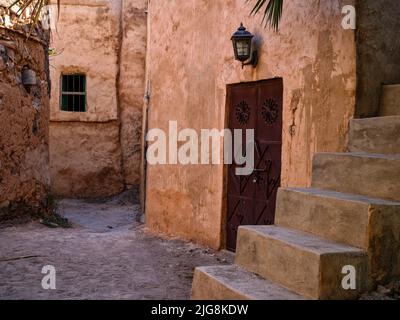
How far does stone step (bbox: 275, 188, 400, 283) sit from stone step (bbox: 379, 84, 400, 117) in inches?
48.5

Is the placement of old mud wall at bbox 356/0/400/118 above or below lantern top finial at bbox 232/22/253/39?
below

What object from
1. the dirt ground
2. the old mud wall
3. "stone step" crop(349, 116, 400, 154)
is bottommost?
the dirt ground

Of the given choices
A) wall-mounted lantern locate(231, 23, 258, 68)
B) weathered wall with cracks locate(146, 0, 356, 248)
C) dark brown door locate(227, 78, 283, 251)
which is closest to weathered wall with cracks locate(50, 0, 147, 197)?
weathered wall with cracks locate(146, 0, 356, 248)

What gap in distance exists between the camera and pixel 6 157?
712 centimetres

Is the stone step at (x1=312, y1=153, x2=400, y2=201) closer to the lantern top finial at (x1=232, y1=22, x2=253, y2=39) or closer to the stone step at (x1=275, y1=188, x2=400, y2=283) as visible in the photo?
the stone step at (x1=275, y1=188, x2=400, y2=283)

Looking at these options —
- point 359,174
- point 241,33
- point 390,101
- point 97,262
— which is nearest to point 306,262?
point 359,174

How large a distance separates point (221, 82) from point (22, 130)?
3016 millimetres

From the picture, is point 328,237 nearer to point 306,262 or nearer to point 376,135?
point 306,262

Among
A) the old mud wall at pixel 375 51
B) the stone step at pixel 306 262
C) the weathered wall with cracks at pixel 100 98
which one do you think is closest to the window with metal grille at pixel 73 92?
the weathered wall with cracks at pixel 100 98

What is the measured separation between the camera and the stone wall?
7.11 m
